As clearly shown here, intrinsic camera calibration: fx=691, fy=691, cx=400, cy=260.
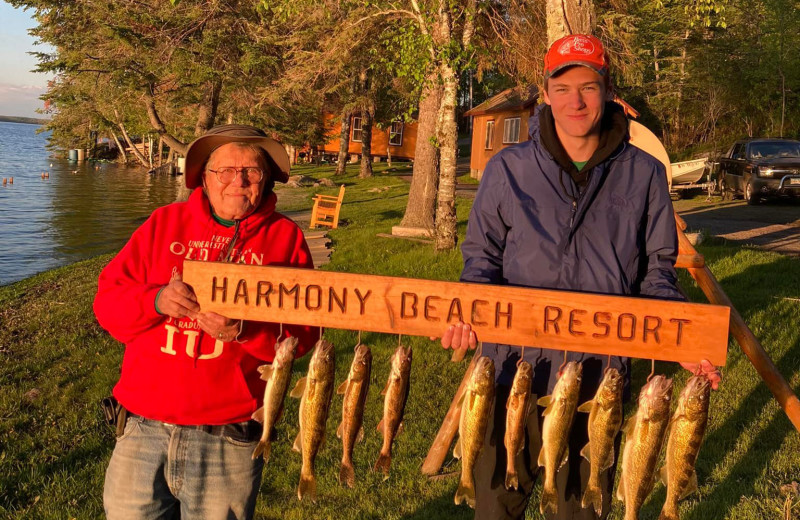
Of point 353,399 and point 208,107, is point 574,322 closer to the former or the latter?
point 353,399

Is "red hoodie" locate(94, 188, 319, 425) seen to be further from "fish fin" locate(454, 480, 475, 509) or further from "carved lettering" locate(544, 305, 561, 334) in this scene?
"carved lettering" locate(544, 305, 561, 334)

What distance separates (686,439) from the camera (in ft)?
9.06

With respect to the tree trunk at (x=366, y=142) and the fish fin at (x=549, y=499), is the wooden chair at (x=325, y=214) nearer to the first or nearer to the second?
the fish fin at (x=549, y=499)

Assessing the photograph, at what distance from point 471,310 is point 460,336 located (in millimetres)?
120

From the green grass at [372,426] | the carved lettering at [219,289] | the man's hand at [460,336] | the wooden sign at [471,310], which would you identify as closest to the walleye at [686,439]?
the wooden sign at [471,310]

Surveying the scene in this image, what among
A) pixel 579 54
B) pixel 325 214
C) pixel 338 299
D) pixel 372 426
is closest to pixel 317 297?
pixel 338 299

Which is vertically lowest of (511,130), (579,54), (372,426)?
(372,426)

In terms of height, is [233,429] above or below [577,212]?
below

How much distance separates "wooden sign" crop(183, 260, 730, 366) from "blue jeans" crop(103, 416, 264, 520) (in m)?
0.63

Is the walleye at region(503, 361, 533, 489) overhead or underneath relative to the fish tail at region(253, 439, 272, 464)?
overhead

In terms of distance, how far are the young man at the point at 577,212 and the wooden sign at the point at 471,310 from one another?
12.6 inches

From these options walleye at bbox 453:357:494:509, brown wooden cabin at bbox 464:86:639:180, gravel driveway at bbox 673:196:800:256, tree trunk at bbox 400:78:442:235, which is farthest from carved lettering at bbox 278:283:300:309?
brown wooden cabin at bbox 464:86:639:180

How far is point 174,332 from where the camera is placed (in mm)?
3217

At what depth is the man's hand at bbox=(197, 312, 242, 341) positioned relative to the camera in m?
3.08
